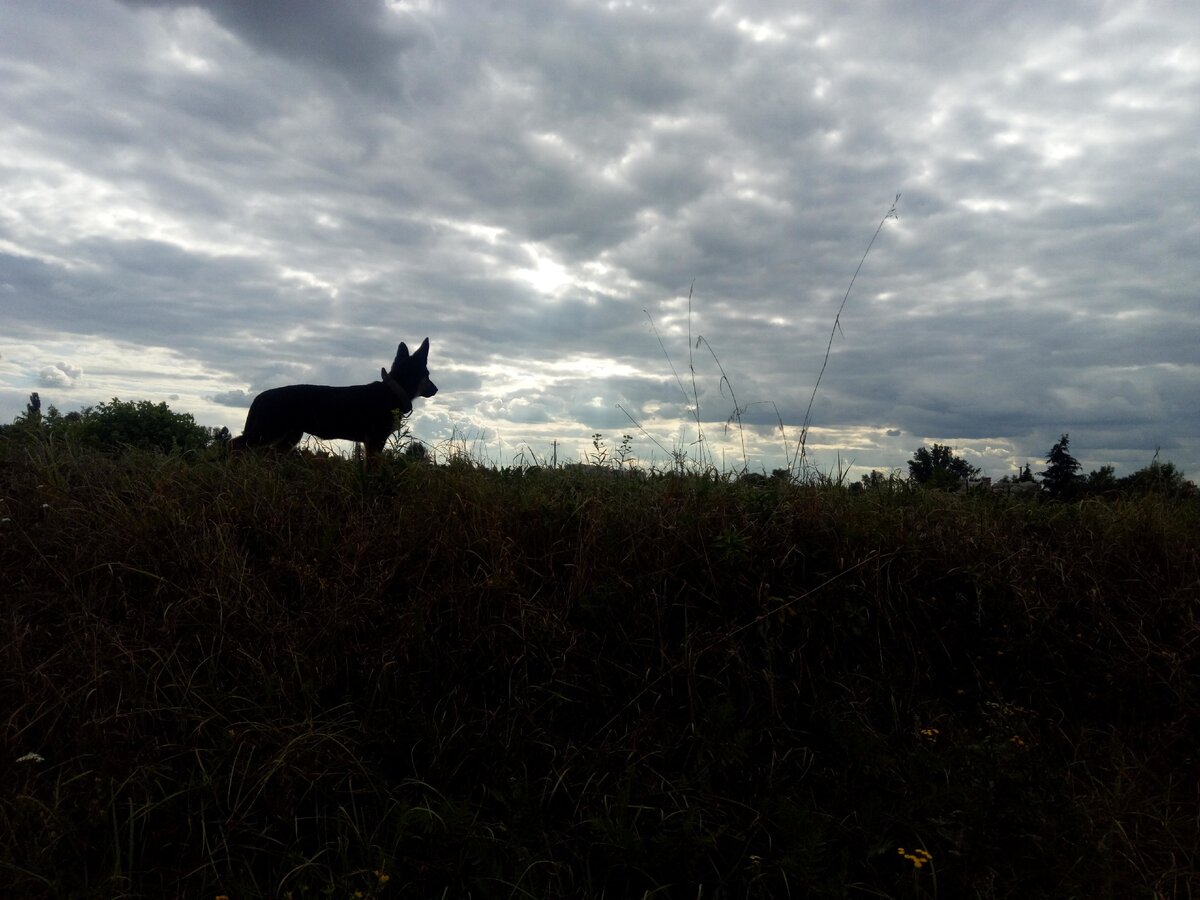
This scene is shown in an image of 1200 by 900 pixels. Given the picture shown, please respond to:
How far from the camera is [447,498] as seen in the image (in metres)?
4.39

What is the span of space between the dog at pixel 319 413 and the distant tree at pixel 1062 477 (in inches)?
182

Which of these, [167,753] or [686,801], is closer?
[686,801]

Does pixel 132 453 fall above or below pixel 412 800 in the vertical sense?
above

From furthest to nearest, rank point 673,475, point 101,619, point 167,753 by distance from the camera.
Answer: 1. point 673,475
2. point 101,619
3. point 167,753

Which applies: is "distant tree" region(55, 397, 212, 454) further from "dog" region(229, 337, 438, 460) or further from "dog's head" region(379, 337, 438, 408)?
"dog's head" region(379, 337, 438, 408)

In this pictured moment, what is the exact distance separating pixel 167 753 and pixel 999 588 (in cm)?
397

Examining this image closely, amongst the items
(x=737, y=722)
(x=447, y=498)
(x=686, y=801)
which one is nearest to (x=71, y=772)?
(x=447, y=498)

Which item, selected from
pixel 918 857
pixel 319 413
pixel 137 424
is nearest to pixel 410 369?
pixel 319 413

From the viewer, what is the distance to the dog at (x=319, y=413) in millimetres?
5504

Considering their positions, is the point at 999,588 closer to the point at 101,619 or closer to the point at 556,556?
the point at 556,556

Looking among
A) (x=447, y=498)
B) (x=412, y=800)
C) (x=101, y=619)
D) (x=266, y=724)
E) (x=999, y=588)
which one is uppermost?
(x=447, y=498)

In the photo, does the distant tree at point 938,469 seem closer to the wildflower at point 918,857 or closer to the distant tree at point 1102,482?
the distant tree at point 1102,482

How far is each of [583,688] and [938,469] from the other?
320 cm

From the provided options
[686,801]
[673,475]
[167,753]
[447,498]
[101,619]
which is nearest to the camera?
[686,801]
